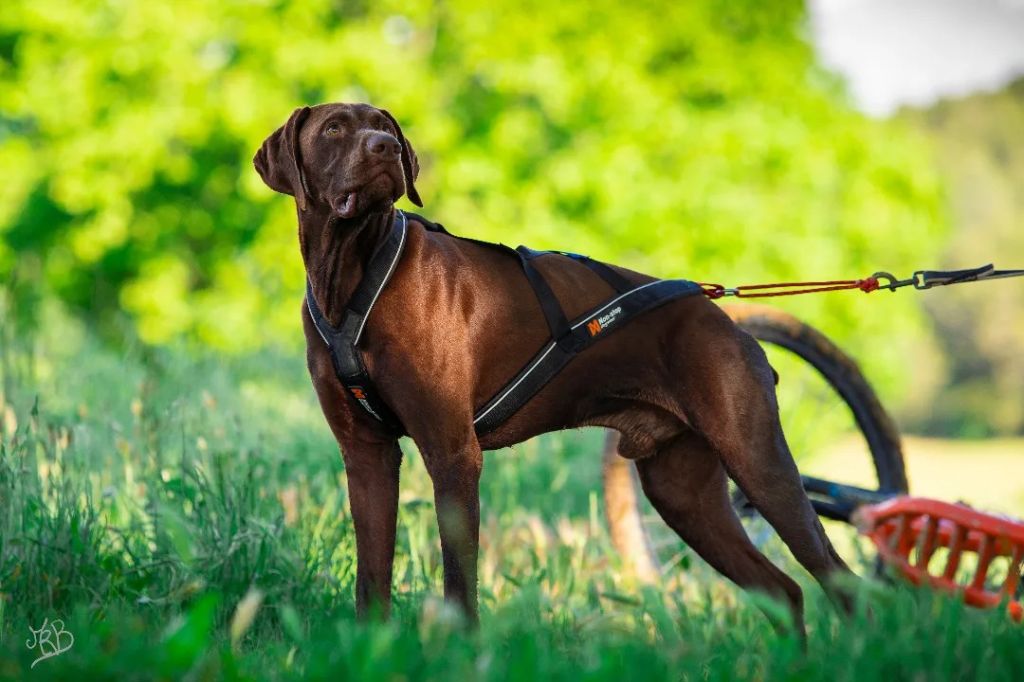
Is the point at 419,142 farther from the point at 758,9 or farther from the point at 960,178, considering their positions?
the point at 960,178

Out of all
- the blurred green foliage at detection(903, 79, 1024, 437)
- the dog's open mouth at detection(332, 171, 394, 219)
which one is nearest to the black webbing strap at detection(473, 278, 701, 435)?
the dog's open mouth at detection(332, 171, 394, 219)

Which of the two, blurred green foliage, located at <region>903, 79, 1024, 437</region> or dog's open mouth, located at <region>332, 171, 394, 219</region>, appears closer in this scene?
dog's open mouth, located at <region>332, 171, 394, 219</region>

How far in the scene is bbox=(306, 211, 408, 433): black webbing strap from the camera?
3.21 metres

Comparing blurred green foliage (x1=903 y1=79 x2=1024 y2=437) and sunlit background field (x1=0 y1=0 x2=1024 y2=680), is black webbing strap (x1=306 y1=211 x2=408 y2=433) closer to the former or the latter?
sunlit background field (x1=0 y1=0 x2=1024 y2=680)

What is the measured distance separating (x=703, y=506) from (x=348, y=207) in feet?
5.19

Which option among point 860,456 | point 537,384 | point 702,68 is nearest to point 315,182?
point 537,384

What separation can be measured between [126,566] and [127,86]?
11679mm

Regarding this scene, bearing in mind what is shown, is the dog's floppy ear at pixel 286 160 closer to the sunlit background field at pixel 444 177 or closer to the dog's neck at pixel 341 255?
the dog's neck at pixel 341 255

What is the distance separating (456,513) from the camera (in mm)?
3213

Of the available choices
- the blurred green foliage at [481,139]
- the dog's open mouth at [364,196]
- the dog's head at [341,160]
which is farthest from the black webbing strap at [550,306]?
the blurred green foliage at [481,139]

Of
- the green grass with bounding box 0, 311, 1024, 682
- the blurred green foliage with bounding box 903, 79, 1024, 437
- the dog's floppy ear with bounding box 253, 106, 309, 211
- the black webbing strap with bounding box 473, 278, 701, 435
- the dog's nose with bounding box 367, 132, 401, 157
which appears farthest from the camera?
the blurred green foliage with bounding box 903, 79, 1024, 437

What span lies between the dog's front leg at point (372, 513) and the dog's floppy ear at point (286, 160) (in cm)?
74

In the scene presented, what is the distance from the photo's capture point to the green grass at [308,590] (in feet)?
7.30

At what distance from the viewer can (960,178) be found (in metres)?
65.7
